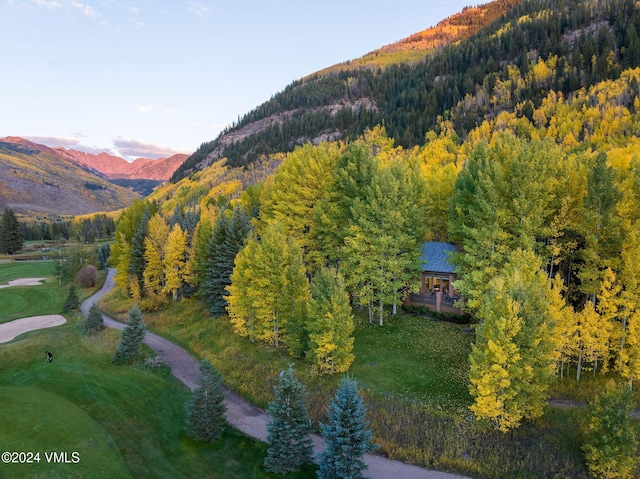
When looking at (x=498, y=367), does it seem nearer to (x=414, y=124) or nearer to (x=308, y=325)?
(x=308, y=325)

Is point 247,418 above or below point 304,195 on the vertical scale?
below

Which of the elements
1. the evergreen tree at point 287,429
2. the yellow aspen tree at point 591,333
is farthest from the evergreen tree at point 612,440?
the evergreen tree at point 287,429

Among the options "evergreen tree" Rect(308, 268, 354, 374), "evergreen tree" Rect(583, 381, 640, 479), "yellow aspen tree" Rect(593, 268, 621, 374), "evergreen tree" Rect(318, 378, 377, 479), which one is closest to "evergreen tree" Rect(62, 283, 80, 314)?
"evergreen tree" Rect(308, 268, 354, 374)

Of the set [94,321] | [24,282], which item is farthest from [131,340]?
[24,282]

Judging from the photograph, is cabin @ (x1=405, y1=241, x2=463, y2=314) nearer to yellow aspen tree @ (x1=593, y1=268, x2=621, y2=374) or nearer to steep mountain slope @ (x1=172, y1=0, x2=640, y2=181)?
yellow aspen tree @ (x1=593, y1=268, x2=621, y2=374)

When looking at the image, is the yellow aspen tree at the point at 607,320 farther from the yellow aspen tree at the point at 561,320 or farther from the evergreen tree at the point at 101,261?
the evergreen tree at the point at 101,261

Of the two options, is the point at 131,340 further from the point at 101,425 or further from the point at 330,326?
the point at 330,326
